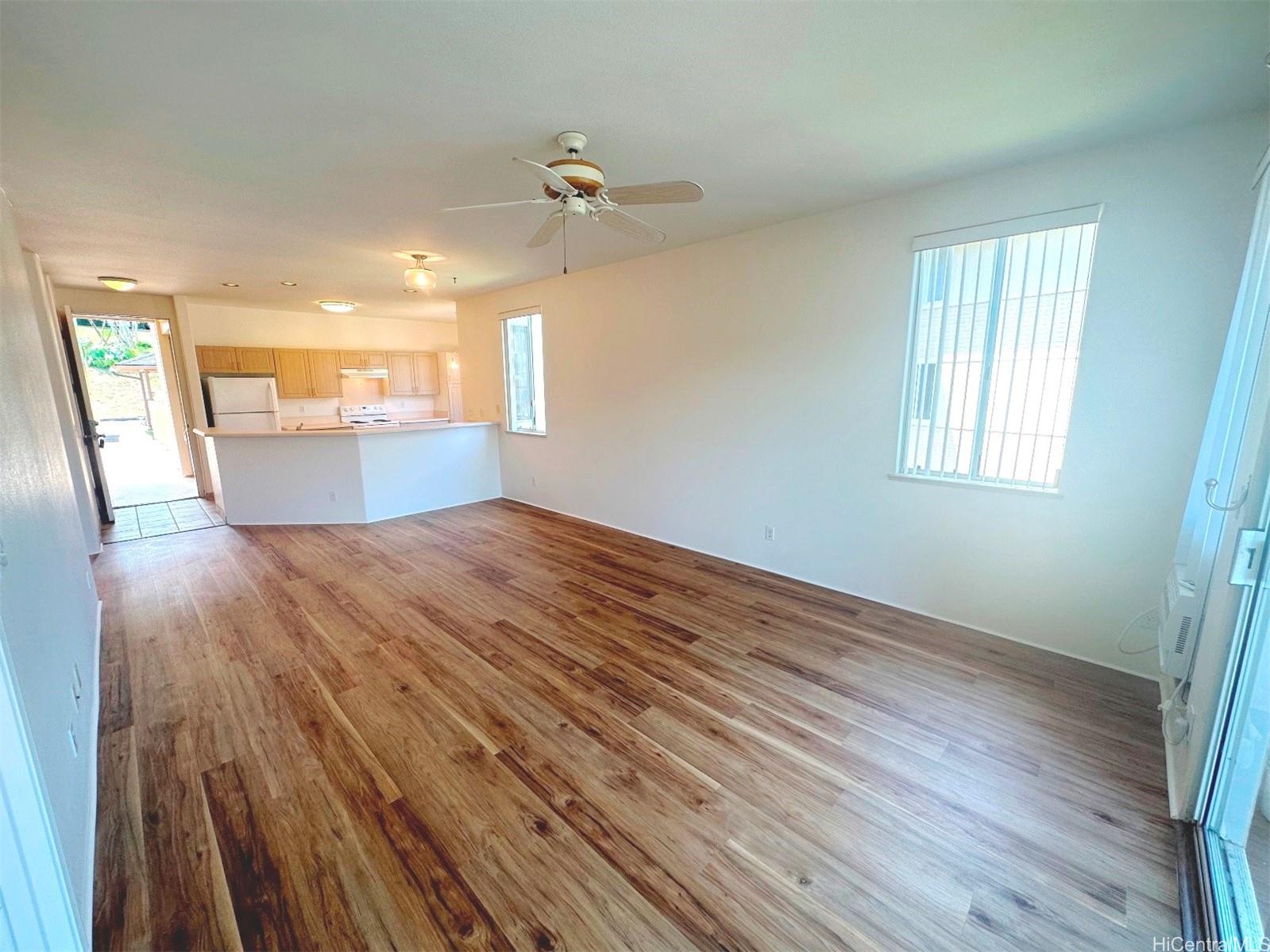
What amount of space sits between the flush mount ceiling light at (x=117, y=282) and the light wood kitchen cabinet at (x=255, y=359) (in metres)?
1.60

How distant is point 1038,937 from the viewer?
4.39ft

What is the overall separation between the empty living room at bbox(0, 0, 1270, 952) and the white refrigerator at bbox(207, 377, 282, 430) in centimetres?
210

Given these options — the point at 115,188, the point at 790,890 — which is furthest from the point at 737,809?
the point at 115,188

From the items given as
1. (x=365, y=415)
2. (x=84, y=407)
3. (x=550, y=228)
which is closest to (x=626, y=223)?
(x=550, y=228)

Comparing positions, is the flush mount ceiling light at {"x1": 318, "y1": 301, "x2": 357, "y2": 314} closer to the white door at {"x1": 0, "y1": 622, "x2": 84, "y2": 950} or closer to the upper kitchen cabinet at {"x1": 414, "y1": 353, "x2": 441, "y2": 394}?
the upper kitchen cabinet at {"x1": 414, "y1": 353, "x2": 441, "y2": 394}

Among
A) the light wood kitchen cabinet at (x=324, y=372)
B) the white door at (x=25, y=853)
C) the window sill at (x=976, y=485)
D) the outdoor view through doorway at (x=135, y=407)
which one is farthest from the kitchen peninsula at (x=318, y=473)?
the window sill at (x=976, y=485)

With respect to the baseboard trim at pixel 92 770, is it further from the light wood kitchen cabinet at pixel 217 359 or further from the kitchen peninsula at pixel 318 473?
the light wood kitchen cabinet at pixel 217 359

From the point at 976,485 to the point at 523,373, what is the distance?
4.93 meters

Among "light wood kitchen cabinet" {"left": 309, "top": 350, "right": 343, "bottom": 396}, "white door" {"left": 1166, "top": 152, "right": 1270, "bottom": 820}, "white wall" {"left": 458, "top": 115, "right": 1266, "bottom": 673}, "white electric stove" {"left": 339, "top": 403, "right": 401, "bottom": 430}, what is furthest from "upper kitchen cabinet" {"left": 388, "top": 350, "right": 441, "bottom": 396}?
"white door" {"left": 1166, "top": 152, "right": 1270, "bottom": 820}

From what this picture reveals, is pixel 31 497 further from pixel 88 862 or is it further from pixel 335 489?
pixel 335 489

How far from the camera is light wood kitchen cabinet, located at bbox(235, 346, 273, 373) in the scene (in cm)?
662

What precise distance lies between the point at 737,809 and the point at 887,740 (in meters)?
0.80

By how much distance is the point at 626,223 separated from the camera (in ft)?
8.15

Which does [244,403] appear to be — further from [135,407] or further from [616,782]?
[616,782]
